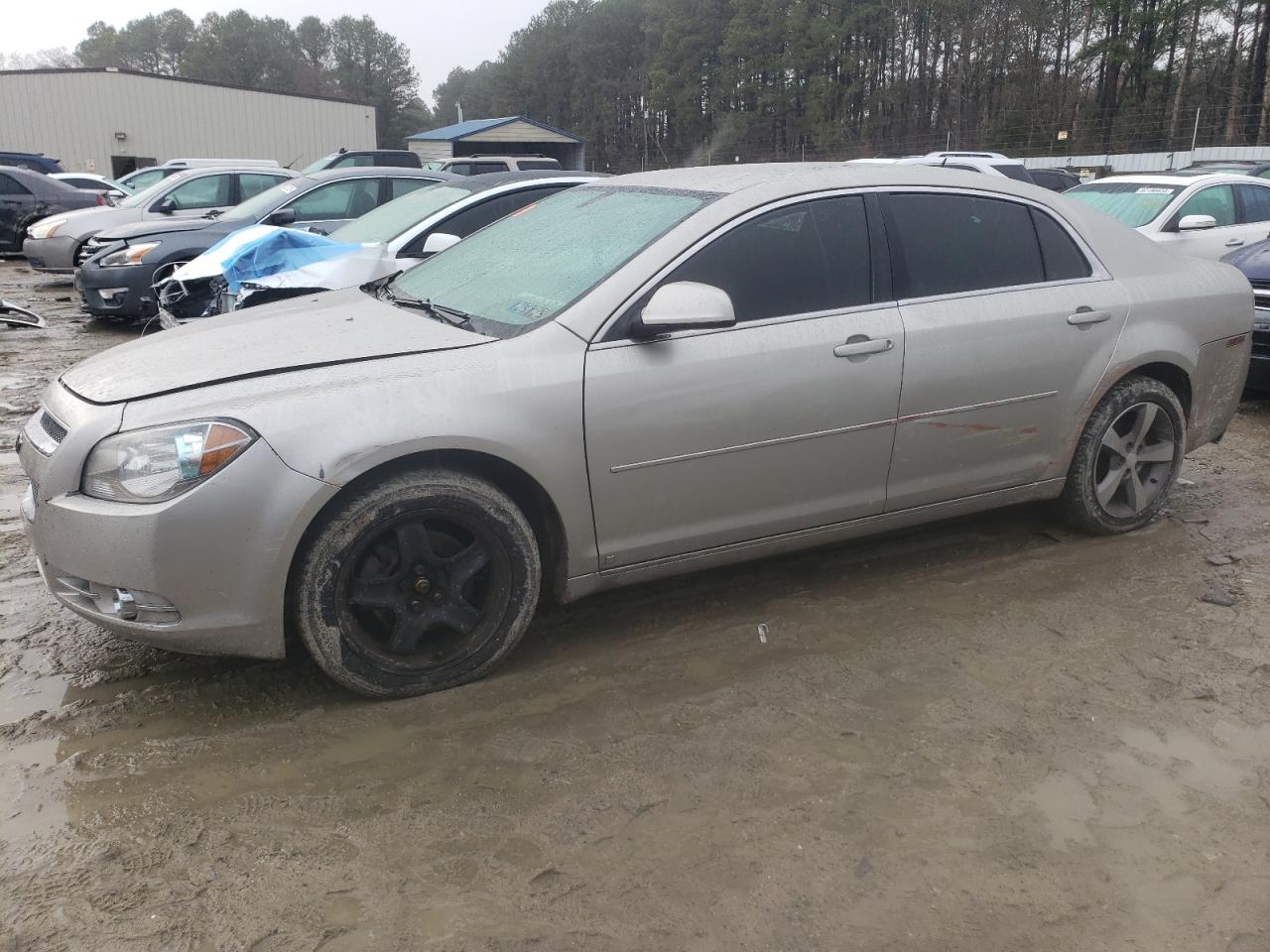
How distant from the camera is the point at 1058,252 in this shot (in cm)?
430

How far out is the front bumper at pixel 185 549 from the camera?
113 inches

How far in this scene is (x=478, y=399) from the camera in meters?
3.16

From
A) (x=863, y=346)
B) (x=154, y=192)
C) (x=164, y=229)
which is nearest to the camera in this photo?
(x=863, y=346)

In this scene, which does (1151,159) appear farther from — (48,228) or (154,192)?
(48,228)

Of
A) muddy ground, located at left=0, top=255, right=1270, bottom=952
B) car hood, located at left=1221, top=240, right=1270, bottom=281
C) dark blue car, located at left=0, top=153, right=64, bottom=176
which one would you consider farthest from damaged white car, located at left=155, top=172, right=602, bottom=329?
dark blue car, located at left=0, top=153, right=64, bottom=176

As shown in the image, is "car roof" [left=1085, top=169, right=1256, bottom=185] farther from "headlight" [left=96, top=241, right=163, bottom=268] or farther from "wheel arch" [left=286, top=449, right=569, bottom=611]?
"headlight" [left=96, top=241, right=163, bottom=268]

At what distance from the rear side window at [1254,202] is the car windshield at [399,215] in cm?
804

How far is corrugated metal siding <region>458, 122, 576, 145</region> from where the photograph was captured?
46.9m

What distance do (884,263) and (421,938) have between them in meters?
2.80

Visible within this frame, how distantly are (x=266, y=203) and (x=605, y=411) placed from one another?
26.6 ft

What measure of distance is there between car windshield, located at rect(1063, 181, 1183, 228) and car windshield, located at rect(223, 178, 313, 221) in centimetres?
760

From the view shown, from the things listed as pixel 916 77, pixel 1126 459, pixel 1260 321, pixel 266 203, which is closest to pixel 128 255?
pixel 266 203

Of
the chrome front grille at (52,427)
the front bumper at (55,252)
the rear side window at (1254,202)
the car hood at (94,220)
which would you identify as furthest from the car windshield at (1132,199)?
the front bumper at (55,252)

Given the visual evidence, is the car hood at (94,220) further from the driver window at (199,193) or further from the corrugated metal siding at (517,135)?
the corrugated metal siding at (517,135)
